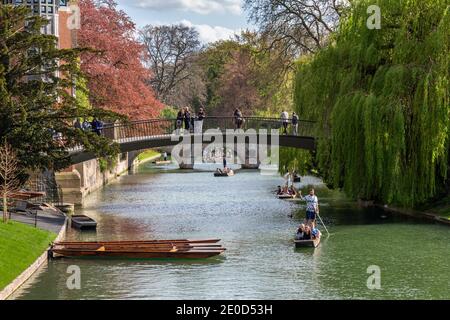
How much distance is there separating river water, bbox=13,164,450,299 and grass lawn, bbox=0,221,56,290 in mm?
581

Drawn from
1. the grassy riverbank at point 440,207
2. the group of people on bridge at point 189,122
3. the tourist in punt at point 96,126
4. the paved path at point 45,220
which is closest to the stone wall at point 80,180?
the tourist in punt at point 96,126

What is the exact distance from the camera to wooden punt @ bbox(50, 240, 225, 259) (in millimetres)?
29094

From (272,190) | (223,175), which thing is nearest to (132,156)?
(223,175)

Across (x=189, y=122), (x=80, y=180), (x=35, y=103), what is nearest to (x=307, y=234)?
(x=35, y=103)

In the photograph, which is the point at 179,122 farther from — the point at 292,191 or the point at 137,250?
the point at 137,250

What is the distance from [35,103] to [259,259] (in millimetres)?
12559

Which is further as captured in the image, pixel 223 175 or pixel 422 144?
pixel 223 175

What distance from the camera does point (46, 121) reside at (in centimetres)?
3619

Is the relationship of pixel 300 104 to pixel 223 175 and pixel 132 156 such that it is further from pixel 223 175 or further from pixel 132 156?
pixel 132 156

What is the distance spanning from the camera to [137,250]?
96.2 feet

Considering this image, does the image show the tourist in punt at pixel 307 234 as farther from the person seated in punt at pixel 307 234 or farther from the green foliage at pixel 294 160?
the green foliage at pixel 294 160

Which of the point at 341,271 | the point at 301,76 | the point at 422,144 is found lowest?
the point at 341,271

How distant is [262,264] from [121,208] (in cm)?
1959

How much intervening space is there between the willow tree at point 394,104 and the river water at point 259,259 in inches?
85.8
